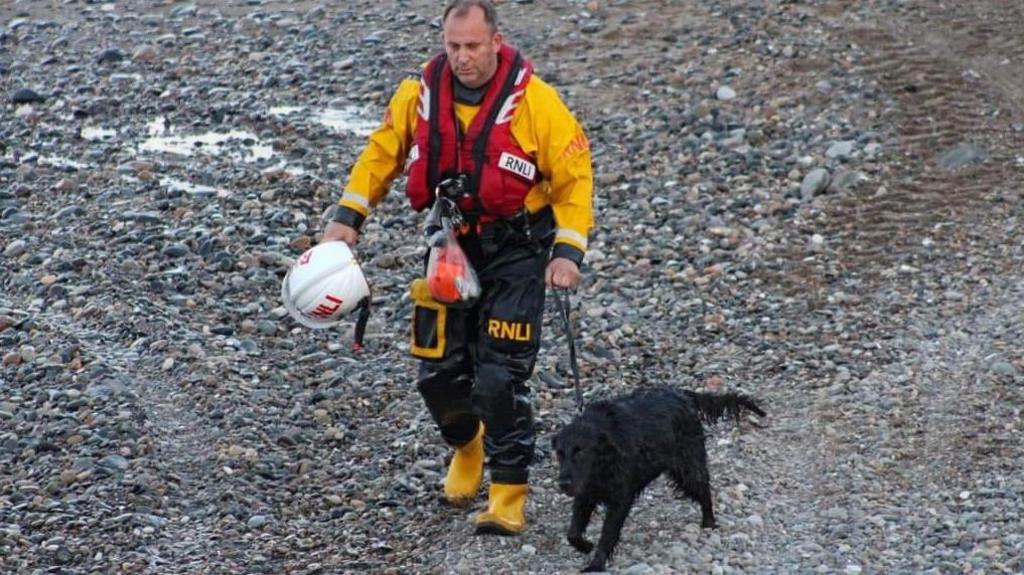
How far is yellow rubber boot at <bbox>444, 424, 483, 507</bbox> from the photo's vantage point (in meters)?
7.68

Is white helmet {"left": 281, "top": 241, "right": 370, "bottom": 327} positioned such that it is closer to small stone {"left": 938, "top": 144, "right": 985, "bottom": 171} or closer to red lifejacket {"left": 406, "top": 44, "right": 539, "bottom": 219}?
red lifejacket {"left": 406, "top": 44, "right": 539, "bottom": 219}

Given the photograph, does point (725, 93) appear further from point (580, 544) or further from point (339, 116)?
point (580, 544)

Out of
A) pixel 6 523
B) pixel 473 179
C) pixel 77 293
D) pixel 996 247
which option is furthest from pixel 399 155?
pixel 996 247

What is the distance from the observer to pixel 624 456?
22.2ft

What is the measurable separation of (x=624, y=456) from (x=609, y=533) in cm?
32

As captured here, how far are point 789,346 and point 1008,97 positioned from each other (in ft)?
14.7

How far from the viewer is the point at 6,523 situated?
24.3 ft

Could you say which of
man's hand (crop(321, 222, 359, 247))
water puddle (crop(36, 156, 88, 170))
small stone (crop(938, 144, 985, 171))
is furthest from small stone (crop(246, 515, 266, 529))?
small stone (crop(938, 144, 985, 171))

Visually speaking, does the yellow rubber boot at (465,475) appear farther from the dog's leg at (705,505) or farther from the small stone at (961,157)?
the small stone at (961,157)

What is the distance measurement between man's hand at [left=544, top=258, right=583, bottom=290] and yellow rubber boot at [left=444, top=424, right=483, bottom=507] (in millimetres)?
1089

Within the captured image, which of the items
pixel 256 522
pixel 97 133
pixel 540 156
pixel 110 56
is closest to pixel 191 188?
pixel 97 133

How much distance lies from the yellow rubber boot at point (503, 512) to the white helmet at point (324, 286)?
107 centimetres

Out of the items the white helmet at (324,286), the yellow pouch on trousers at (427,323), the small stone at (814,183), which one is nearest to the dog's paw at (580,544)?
the yellow pouch on trousers at (427,323)

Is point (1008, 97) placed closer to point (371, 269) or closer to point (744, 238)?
point (744, 238)
